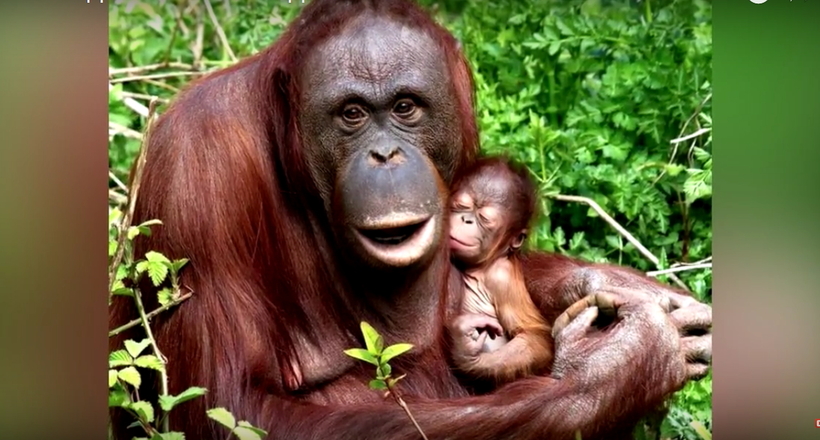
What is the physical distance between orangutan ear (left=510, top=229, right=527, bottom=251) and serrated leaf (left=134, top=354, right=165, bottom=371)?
1.00m

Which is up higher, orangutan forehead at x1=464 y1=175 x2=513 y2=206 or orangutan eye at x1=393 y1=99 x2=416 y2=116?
orangutan eye at x1=393 y1=99 x2=416 y2=116

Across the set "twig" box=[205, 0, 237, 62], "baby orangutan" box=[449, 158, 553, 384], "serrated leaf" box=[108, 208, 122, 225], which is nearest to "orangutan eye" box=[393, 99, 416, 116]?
"baby orangutan" box=[449, 158, 553, 384]

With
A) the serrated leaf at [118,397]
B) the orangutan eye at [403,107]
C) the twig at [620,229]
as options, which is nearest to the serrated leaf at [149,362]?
the serrated leaf at [118,397]

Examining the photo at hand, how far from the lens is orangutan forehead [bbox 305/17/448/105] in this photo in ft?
10.3

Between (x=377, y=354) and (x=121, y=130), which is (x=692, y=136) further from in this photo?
(x=121, y=130)

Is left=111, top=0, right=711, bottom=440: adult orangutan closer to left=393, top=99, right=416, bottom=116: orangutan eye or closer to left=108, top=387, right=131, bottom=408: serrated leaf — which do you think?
left=393, top=99, right=416, bottom=116: orangutan eye

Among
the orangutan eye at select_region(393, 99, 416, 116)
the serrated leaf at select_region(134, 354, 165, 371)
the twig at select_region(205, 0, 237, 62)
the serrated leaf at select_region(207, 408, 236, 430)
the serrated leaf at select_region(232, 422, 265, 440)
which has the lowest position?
the serrated leaf at select_region(232, 422, 265, 440)

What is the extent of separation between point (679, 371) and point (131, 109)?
6.74 feet

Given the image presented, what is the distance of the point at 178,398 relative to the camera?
2.92 meters

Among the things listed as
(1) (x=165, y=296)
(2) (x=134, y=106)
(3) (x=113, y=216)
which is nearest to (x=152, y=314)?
(1) (x=165, y=296)

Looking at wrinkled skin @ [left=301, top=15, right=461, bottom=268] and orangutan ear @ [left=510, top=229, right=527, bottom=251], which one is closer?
wrinkled skin @ [left=301, top=15, right=461, bottom=268]

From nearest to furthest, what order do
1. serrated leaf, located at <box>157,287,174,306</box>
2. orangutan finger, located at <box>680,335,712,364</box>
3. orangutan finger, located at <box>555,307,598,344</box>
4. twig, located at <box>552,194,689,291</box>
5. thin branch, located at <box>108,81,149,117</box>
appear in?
serrated leaf, located at <box>157,287,174,306</box>, orangutan finger, located at <box>555,307,598,344</box>, orangutan finger, located at <box>680,335,712,364</box>, twig, located at <box>552,194,689,291</box>, thin branch, located at <box>108,81,149,117</box>

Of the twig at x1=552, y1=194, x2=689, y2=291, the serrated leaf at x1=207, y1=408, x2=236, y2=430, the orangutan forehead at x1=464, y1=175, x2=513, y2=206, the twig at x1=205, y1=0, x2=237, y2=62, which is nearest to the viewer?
the serrated leaf at x1=207, y1=408, x2=236, y2=430

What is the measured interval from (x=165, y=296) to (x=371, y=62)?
700 mm
